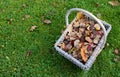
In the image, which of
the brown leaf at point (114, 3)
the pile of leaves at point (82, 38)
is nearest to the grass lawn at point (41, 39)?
the brown leaf at point (114, 3)

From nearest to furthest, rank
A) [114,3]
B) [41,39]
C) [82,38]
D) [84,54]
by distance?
1. [84,54]
2. [82,38]
3. [41,39]
4. [114,3]

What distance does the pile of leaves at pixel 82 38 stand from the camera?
10.8ft

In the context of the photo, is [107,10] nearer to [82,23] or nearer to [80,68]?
[82,23]

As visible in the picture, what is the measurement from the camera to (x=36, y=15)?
4.07 metres

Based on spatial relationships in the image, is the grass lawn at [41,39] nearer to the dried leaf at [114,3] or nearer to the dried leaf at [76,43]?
the dried leaf at [114,3]

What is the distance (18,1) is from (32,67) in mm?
1292

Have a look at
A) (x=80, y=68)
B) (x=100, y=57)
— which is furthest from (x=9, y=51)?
(x=100, y=57)

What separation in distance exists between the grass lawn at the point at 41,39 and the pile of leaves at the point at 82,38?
29 cm

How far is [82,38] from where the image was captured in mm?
3400

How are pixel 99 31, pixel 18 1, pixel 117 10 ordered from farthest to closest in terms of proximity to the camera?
1. pixel 18 1
2. pixel 117 10
3. pixel 99 31

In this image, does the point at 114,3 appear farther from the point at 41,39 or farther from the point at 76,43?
the point at 41,39

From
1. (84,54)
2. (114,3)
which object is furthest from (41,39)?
(114,3)

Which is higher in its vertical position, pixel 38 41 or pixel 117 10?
pixel 117 10

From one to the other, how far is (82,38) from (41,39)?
0.73 m
